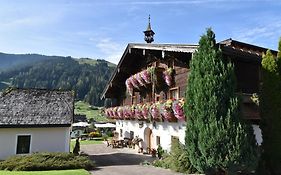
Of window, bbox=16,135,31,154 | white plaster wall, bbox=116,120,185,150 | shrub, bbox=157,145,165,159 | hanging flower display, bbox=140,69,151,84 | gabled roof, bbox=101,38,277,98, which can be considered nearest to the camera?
gabled roof, bbox=101,38,277,98

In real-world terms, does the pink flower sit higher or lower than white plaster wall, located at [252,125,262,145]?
higher

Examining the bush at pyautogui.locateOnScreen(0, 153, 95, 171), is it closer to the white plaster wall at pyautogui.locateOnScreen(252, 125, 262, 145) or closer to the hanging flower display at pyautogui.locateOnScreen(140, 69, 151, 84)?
the hanging flower display at pyautogui.locateOnScreen(140, 69, 151, 84)

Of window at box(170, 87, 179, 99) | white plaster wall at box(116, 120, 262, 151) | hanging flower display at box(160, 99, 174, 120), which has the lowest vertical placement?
white plaster wall at box(116, 120, 262, 151)

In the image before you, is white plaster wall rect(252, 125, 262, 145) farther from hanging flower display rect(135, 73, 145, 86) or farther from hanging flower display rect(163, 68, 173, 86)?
hanging flower display rect(135, 73, 145, 86)

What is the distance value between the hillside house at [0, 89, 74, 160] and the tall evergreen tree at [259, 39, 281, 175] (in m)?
11.3

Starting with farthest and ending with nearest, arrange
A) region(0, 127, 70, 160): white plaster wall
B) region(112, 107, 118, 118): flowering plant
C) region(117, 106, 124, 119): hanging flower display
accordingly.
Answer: region(112, 107, 118, 118): flowering plant → region(117, 106, 124, 119): hanging flower display → region(0, 127, 70, 160): white plaster wall

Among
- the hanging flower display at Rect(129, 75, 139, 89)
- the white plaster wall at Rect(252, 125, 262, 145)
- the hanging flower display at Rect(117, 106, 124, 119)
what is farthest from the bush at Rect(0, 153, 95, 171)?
the hanging flower display at Rect(117, 106, 124, 119)

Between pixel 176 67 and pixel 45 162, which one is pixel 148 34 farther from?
pixel 45 162

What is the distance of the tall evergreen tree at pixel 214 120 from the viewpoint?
11211 millimetres

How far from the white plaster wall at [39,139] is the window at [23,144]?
18 centimetres

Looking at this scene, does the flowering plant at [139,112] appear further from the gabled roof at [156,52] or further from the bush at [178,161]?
the bush at [178,161]

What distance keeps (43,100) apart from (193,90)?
1163 cm

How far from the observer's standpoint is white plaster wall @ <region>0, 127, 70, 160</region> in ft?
58.7

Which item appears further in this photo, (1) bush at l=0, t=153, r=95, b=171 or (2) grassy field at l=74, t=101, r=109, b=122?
(2) grassy field at l=74, t=101, r=109, b=122
